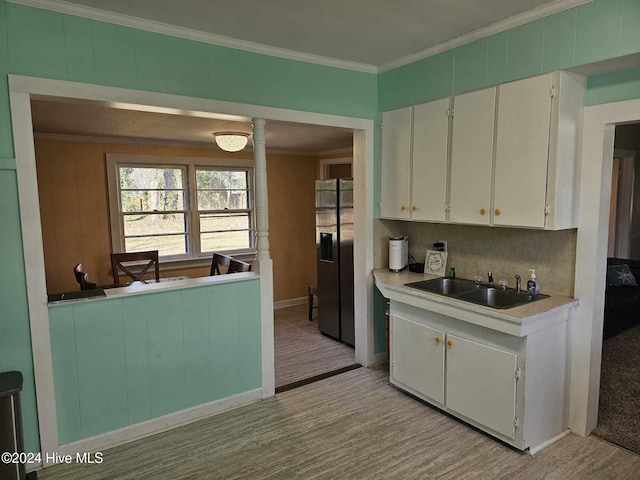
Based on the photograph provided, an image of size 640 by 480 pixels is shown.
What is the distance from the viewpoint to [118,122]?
12.4 ft

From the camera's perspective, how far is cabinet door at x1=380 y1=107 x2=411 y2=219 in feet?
10.8

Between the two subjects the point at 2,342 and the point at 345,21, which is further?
the point at 345,21

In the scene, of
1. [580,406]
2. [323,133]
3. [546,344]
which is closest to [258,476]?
[546,344]

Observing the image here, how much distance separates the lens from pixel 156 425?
271 cm

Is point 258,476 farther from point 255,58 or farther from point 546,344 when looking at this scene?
point 255,58

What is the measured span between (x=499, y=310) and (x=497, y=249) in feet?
2.69

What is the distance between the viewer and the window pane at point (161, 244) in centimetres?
508

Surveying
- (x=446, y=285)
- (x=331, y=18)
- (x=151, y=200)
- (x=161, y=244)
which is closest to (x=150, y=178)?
(x=151, y=200)

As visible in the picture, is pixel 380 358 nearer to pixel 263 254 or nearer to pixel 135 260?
pixel 263 254

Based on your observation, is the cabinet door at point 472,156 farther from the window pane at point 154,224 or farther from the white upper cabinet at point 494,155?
the window pane at point 154,224

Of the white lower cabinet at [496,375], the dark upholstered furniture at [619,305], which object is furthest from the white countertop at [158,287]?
the dark upholstered furniture at [619,305]

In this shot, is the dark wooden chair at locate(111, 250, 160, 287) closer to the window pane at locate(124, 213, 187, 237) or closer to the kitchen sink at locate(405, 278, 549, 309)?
the window pane at locate(124, 213, 187, 237)

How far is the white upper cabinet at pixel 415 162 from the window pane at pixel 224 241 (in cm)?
289

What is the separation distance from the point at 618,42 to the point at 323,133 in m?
2.71
